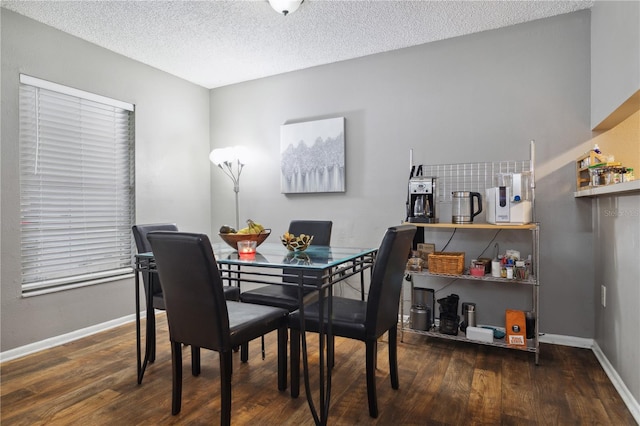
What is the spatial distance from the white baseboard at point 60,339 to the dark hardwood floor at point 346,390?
8cm

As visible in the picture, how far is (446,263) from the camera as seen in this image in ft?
8.89

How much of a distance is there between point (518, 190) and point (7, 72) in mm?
3500

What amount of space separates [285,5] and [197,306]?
1.89 m

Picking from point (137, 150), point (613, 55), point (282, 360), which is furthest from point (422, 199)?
point (137, 150)

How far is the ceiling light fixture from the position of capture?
2391mm

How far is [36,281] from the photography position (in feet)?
9.23

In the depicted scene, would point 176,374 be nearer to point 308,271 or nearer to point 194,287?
point 194,287

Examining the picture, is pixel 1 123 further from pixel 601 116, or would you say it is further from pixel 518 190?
pixel 601 116

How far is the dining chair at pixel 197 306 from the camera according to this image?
1.61m

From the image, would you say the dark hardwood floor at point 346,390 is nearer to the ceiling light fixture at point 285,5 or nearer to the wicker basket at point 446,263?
the wicker basket at point 446,263

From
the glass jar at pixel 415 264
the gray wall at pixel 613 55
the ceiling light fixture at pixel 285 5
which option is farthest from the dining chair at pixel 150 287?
the gray wall at pixel 613 55

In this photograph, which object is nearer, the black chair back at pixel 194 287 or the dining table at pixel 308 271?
the black chair back at pixel 194 287

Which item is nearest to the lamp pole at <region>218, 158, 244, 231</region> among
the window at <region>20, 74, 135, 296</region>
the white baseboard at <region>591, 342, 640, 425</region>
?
the window at <region>20, 74, 135, 296</region>

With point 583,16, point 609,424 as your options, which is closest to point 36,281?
point 609,424
